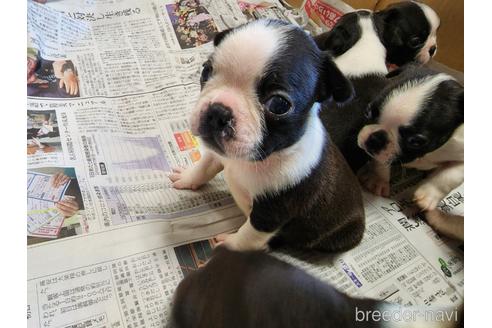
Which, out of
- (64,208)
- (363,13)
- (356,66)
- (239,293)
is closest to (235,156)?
(239,293)

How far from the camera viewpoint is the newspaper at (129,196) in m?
1.02

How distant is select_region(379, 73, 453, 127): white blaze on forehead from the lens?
1.22 m

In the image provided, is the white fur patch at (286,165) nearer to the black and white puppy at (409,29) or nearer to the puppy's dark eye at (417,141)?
the puppy's dark eye at (417,141)

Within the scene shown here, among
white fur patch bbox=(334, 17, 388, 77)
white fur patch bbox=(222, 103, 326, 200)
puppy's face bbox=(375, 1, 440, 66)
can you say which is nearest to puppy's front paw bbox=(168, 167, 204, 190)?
white fur patch bbox=(222, 103, 326, 200)

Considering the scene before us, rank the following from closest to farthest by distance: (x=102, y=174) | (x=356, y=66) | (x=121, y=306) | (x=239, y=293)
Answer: (x=239, y=293)
(x=121, y=306)
(x=102, y=174)
(x=356, y=66)

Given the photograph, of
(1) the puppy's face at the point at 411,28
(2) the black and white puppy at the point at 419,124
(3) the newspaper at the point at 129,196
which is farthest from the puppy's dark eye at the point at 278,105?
(1) the puppy's face at the point at 411,28

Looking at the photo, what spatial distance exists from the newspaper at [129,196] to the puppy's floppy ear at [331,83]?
374 millimetres

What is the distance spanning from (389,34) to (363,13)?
13 centimetres

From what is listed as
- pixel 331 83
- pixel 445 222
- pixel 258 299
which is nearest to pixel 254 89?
pixel 331 83

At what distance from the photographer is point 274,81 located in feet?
2.65

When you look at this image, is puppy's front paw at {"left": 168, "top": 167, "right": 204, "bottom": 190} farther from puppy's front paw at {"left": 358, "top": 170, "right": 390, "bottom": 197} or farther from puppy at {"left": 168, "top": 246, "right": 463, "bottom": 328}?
puppy at {"left": 168, "top": 246, "right": 463, "bottom": 328}

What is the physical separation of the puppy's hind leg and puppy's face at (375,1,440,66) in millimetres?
913

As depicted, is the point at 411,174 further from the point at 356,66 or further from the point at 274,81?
the point at 274,81
